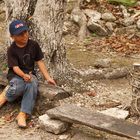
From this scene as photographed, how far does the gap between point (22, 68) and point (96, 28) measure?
531 cm

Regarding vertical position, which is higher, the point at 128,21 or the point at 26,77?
the point at 128,21

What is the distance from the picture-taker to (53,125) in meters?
5.09

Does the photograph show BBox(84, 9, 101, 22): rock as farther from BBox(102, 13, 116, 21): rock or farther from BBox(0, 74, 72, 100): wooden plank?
BBox(0, 74, 72, 100): wooden plank

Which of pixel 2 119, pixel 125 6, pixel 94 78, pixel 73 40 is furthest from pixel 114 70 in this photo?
pixel 125 6

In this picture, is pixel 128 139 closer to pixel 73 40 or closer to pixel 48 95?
pixel 48 95

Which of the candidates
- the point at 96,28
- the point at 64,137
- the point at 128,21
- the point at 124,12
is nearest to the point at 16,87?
the point at 64,137

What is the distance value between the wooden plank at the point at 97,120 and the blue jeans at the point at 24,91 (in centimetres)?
49

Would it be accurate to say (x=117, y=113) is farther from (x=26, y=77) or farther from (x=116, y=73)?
(x=116, y=73)

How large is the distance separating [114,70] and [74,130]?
229cm

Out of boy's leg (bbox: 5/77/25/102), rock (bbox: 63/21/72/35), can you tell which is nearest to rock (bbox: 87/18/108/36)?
rock (bbox: 63/21/72/35)

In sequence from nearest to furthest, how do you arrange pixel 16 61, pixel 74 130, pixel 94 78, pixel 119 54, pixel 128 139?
1. pixel 128 139
2. pixel 74 130
3. pixel 16 61
4. pixel 94 78
5. pixel 119 54

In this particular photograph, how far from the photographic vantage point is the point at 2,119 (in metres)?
5.64

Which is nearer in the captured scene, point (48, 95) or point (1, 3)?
point (48, 95)

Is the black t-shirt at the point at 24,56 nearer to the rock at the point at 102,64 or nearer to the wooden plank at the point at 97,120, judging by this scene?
the wooden plank at the point at 97,120
